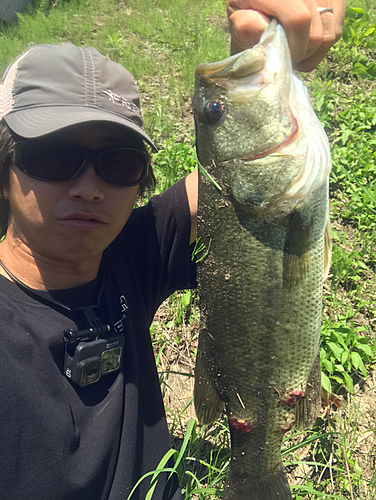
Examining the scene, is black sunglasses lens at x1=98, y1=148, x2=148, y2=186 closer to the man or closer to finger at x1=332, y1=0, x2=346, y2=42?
the man

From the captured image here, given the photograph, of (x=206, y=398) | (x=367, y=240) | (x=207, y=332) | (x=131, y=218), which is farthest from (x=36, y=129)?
(x=367, y=240)

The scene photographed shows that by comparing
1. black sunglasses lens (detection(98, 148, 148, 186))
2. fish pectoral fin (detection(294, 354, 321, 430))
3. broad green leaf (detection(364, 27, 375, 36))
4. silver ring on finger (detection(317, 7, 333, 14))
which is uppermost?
silver ring on finger (detection(317, 7, 333, 14))

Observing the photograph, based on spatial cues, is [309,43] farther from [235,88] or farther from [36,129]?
[36,129]

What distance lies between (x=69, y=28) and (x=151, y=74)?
224cm

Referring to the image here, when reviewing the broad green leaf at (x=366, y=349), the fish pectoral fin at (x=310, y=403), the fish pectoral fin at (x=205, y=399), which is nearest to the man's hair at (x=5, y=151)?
the fish pectoral fin at (x=205, y=399)

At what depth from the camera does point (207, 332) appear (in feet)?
5.73

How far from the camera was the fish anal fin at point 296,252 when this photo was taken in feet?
5.16

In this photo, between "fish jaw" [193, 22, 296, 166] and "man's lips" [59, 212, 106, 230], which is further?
"man's lips" [59, 212, 106, 230]

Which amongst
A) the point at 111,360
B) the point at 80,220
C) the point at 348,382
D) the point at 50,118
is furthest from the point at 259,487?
the point at 50,118

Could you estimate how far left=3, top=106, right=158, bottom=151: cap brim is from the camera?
5.02ft

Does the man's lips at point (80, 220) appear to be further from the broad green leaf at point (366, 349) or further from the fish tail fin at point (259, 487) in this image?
the broad green leaf at point (366, 349)

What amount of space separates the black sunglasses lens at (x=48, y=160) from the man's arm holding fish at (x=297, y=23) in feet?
2.93

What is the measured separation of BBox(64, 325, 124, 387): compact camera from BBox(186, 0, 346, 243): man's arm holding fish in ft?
4.67

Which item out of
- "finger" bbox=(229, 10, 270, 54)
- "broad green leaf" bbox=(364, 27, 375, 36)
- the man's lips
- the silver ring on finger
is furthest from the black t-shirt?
"broad green leaf" bbox=(364, 27, 375, 36)
